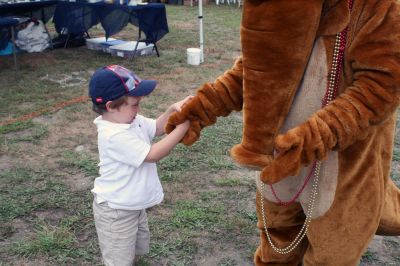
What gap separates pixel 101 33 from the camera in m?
9.64

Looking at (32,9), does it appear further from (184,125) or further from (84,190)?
(184,125)

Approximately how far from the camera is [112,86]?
2010mm

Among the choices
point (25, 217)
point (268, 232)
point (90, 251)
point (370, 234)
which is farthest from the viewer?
point (25, 217)

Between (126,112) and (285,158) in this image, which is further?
(126,112)

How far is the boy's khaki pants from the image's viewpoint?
2.13m

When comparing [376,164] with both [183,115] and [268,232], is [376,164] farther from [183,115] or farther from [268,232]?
[183,115]

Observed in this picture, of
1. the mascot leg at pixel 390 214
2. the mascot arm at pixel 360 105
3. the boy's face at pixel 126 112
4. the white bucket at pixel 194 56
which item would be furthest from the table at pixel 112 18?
the mascot arm at pixel 360 105

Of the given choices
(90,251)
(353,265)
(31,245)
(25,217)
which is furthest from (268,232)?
(25,217)

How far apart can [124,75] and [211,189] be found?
1.64m

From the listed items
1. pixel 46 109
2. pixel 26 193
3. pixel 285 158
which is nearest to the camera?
pixel 285 158

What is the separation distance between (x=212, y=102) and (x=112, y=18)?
6.28 m

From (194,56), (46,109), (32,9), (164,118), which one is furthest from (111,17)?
(164,118)

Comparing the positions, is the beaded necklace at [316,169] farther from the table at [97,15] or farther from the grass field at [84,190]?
the table at [97,15]

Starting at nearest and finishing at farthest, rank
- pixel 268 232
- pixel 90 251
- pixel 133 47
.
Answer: pixel 268 232 → pixel 90 251 → pixel 133 47
